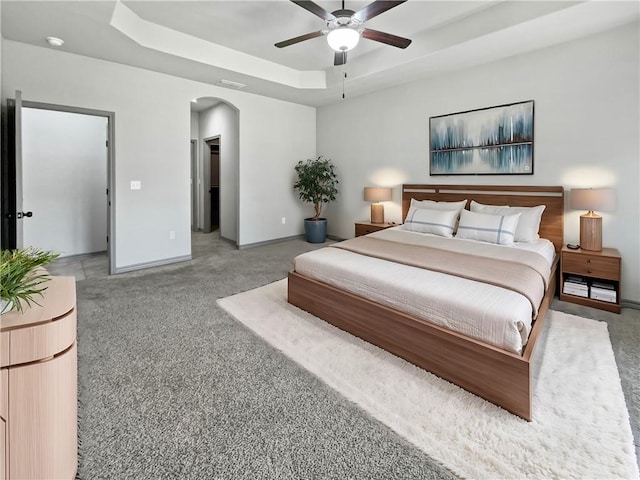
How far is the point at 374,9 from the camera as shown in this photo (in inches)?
104

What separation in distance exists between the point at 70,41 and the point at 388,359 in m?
4.41

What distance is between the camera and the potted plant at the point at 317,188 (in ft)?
20.2

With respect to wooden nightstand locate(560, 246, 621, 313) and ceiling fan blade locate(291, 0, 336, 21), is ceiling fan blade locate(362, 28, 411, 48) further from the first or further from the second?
wooden nightstand locate(560, 246, 621, 313)

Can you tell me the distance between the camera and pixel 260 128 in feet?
19.5

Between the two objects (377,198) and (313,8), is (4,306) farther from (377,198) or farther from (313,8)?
(377,198)

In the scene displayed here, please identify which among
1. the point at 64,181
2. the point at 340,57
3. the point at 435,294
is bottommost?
the point at 435,294

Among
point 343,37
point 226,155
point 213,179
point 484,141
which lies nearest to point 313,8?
point 343,37

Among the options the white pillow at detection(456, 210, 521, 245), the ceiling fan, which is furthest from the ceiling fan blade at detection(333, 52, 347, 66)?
the white pillow at detection(456, 210, 521, 245)

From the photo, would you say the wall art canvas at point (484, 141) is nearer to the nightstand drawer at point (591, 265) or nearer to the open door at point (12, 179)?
the nightstand drawer at point (591, 265)

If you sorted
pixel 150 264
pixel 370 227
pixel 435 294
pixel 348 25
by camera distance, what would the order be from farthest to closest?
pixel 370 227 → pixel 150 264 → pixel 348 25 → pixel 435 294

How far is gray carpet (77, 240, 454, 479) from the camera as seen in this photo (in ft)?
4.84

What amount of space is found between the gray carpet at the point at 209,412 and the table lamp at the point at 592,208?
9.71 feet

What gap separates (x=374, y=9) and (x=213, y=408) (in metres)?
2.99

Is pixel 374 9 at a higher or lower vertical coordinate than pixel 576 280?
higher
